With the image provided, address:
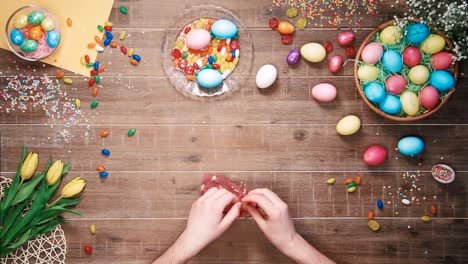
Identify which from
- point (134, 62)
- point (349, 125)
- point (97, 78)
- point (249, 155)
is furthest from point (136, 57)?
point (349, 125)

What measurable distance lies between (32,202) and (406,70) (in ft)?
4.05

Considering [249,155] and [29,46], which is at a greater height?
[29,46]

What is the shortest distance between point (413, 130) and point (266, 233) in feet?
1.86

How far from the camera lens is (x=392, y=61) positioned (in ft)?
5.26

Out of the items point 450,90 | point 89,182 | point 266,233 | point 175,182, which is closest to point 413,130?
point 450,90

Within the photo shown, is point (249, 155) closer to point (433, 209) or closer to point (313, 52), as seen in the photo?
point (313, 52)

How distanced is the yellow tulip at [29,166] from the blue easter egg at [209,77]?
0.58 meters

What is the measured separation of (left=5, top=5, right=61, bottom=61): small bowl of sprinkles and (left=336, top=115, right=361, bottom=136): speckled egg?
0.91 metres

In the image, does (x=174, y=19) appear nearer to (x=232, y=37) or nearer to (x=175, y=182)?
(x=232, y=37)

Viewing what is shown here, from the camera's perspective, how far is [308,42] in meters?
1.71

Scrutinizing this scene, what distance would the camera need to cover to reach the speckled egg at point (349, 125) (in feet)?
5.52

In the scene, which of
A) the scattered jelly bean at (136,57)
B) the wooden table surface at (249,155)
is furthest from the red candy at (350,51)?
the scattered jelly bean at (136,57)

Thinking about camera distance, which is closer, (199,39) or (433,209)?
(199,39)

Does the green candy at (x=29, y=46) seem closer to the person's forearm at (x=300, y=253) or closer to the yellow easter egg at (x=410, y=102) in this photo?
the person's forearm at (x=300, y=253)
